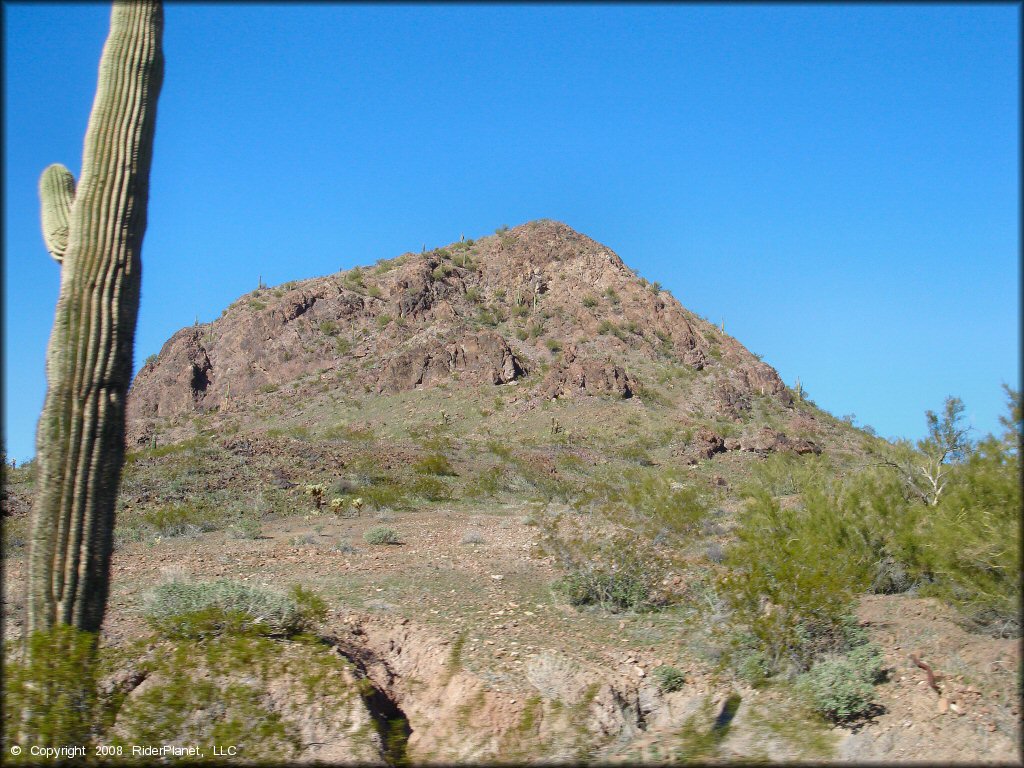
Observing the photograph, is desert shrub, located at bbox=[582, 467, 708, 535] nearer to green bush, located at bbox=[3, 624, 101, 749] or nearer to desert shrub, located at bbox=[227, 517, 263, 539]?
desert shrub, located at bbox=[227, 517, 263, 539]

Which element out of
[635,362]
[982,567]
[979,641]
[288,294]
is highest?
[288,294]

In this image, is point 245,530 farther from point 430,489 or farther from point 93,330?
point 93,330

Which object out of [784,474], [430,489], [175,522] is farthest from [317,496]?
[784,474]

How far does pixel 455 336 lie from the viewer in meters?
50.9

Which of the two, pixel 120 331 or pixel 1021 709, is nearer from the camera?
pixel 120 331

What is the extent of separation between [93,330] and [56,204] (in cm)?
136

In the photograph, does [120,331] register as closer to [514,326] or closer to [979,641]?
[979,641]

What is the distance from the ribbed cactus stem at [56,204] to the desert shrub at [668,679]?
21.3 feet

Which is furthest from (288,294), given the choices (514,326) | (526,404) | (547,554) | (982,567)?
(982,567)

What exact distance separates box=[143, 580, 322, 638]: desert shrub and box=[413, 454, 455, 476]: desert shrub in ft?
57.7

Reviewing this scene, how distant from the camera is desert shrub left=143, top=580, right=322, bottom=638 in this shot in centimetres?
712

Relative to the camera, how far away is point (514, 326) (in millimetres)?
56125

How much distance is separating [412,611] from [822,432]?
39052 millimetres

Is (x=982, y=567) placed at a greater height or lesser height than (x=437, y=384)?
A: lesser
